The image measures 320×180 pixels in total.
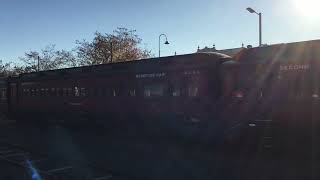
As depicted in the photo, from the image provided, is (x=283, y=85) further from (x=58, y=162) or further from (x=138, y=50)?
(x=138, y=50)

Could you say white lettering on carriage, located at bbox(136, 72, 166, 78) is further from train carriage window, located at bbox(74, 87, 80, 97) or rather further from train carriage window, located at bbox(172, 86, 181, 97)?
train carriage window, located at bbox(74, 87, 80, 97)

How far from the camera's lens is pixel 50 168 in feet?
39.0

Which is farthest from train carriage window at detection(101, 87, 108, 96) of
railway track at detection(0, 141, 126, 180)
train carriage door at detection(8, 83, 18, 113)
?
train carriage door at detection(8, 83, 18, 113)

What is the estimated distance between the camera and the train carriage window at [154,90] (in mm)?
18047

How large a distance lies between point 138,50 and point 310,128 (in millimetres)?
42789

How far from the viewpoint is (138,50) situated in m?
55.2

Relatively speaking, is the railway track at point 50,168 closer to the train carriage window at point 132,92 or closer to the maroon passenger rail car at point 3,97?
the train carriage window at point 132,92

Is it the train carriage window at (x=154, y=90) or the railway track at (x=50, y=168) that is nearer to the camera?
the railway track at (x=50, y=168)

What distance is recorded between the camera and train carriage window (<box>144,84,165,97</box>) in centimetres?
1805

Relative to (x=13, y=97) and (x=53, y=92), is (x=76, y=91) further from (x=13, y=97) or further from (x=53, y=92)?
(x=13, y=97)

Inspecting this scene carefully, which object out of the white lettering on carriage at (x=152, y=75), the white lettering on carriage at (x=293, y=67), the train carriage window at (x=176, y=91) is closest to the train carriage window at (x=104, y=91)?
the white lettering on carriage at (x=152, y=75)

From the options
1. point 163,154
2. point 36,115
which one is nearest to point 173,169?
point 163,154

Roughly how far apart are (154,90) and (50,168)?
7.21 meters

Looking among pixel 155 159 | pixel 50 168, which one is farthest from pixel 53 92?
pixel 50 168
